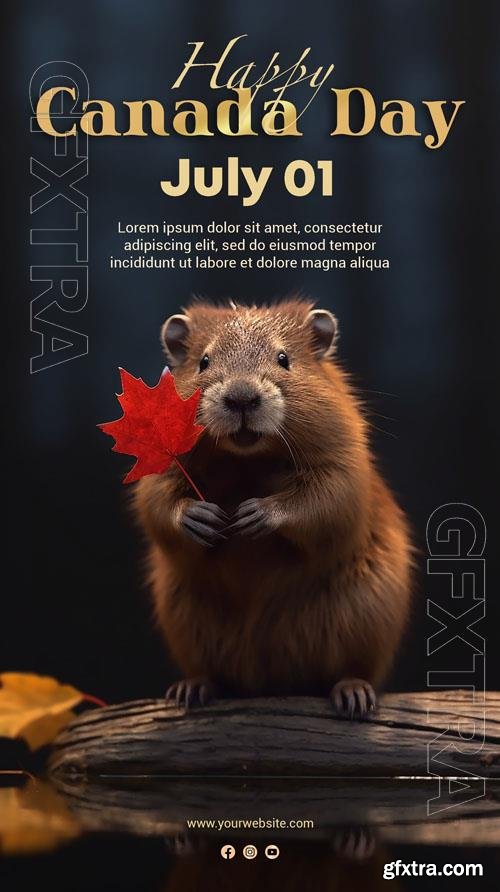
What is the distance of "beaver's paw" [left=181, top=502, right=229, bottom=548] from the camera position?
310 centimetres

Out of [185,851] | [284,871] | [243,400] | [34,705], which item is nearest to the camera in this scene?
[284,871]

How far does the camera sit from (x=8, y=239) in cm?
342

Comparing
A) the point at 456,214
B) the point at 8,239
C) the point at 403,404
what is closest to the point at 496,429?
the point at 403,404

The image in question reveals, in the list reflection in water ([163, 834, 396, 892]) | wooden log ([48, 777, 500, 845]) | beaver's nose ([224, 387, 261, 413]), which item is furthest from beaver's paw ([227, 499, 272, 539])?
reflection in water ([163, 834, 396, 892])

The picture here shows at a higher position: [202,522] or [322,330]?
[322,330]

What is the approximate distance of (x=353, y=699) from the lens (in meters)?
3.20

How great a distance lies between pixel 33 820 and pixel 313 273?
5.41 ft

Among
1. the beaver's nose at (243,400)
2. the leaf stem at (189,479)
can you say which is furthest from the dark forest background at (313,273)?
the beaver's nose at (243,400)

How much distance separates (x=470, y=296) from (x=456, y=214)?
0.24 metres

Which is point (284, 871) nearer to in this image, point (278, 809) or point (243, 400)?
point (278, 809)

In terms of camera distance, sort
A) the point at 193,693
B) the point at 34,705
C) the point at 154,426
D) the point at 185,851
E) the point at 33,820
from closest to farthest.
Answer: the point at 185,851, the point at 33,820, the point at 154,426, the point at 193,693, the point at 34,705

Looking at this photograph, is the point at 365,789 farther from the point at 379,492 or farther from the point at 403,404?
the point at 403,404

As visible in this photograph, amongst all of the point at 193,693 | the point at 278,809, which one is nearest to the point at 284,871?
the point at 278,809

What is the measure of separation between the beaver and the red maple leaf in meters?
0.05
